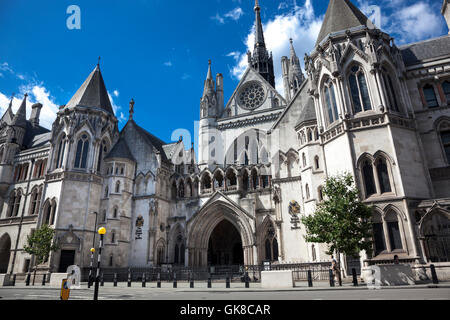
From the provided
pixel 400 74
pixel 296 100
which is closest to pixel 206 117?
pixel 296 100

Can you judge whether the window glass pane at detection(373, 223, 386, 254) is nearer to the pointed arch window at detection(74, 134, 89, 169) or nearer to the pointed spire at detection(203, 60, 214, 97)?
the pointed arch window at detection(74, 134, 89, 169)

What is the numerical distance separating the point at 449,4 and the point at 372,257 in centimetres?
2450

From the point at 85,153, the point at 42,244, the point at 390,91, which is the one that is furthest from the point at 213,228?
the point at 390,91

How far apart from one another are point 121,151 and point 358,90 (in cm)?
2392

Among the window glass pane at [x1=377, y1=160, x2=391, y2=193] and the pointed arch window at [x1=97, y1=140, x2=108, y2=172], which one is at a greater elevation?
the pointed arch window at [x1=97, y1=140, x2=108, y2=172]

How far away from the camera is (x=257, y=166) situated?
29766mm

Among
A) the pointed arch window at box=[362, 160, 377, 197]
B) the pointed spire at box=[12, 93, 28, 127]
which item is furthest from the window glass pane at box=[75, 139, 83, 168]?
the pointed arch window at box=[362, 160, 377, 197]

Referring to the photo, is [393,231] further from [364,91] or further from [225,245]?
[225,245]

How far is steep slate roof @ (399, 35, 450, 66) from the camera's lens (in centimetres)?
2381

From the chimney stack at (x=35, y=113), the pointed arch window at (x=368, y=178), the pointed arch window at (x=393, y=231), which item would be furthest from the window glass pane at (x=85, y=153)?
the pointed arch window at (x=393, y=231)

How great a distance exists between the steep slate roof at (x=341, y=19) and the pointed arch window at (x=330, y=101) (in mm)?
4317

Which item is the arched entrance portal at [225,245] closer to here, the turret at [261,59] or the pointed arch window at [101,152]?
the pointed arch window at [101,152]

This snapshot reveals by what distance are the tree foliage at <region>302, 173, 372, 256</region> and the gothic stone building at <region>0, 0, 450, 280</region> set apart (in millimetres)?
2676

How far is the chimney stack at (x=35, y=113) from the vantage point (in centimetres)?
4266
